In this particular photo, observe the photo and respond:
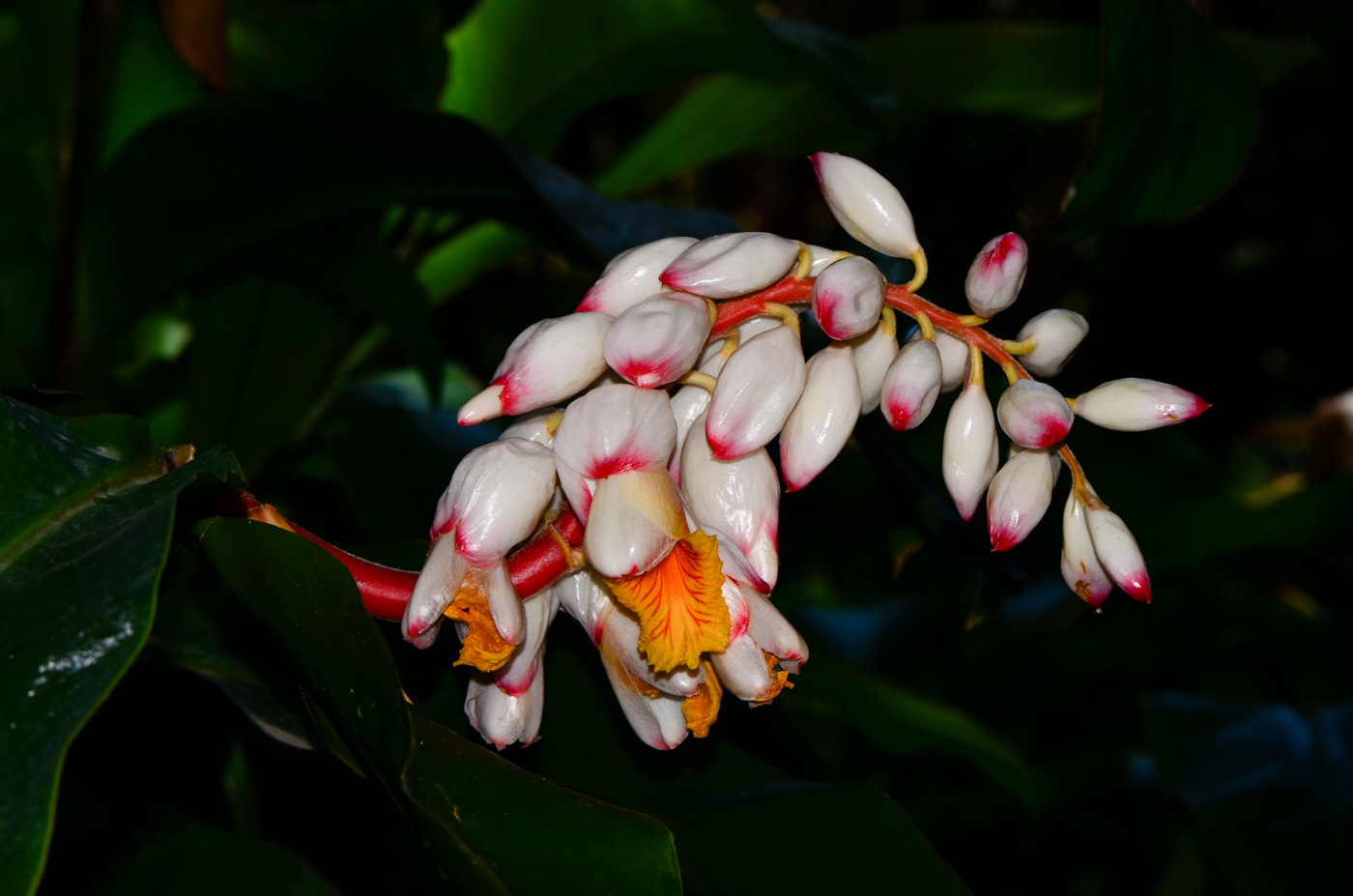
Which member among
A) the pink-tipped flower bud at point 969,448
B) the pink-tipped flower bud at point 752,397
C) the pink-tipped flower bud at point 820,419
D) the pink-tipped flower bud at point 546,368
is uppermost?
the pink-tipped flower bud at point 546,368

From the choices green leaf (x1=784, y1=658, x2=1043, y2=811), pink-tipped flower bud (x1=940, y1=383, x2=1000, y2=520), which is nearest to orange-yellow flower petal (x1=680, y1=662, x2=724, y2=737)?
pink-tipped flower bud (x1=940, y1=383, x2=1000, y2=520)

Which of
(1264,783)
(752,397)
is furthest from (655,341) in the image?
(1264,783)

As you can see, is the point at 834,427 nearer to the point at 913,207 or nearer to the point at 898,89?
the point at 913,207

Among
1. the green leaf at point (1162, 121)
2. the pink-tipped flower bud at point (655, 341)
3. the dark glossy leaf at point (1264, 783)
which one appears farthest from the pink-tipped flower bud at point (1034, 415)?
the dark glossy leaf at point (1264, 783)

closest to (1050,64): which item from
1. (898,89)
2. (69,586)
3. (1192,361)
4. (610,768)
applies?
(898,89)

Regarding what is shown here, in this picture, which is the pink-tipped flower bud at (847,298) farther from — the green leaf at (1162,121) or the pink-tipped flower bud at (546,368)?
the green leaf at (1162,121)

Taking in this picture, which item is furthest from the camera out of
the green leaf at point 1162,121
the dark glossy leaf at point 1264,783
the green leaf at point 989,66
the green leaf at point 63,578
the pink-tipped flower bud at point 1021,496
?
the green leaf at point 989,66

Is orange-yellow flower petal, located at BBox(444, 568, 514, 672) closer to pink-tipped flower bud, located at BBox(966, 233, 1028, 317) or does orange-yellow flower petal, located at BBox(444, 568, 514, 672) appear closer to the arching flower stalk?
the arching flower stalk
